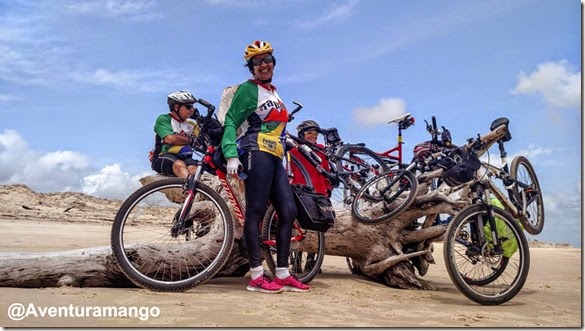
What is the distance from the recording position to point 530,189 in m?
7.45

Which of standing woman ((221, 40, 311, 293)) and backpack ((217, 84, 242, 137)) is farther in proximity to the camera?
backpack ((217, 84, 242, 137))

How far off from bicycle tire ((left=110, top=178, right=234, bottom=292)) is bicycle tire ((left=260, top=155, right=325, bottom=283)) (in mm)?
489

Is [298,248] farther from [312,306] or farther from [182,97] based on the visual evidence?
[182,97]

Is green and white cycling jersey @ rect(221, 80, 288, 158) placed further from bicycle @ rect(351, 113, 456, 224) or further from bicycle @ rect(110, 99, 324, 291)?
bicycle @ rect(351, 113, 456, 224)

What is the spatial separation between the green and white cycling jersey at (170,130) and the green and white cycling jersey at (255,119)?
140cm

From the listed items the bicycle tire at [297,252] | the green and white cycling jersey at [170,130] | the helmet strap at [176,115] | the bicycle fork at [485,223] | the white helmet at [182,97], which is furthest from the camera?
the helmet strap at [176,115]

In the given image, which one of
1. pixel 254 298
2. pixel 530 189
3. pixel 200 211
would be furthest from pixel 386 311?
pixel 530 189

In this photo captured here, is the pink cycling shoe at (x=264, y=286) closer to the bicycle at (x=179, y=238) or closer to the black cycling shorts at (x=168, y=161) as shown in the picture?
the bicycle at (x=179, y=238)

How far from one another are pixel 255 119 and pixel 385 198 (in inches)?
87.2

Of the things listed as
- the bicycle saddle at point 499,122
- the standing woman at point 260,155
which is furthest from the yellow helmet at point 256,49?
the bicycle saddle at point 499,122

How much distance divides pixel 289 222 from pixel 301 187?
506 mm

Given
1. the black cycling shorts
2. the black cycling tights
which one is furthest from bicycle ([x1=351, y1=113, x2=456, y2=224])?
the black cycling shorts

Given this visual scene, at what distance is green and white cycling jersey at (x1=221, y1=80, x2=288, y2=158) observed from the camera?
15.6 feet

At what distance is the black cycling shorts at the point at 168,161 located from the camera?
238 inches
